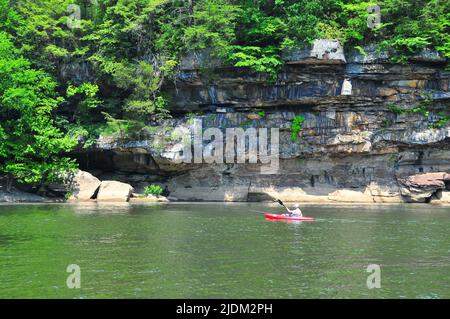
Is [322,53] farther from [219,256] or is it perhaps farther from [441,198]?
[219,256]

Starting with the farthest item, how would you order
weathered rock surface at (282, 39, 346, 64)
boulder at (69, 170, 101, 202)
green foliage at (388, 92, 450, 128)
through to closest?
1. green foliage at (388, 92, 450, 128)
2. boulder at (69, 170, 101, 202)
3. weathered rock surface at (282, 39, 346, 64)

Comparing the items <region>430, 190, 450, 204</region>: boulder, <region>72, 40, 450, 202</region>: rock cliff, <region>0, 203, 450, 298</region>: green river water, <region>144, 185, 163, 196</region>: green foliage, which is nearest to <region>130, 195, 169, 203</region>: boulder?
<region>144, 185, 163, 196</region>: green foliage

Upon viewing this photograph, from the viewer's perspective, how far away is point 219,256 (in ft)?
49.6

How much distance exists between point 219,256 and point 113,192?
2294 cm

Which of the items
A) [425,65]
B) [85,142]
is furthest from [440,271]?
[85,142]

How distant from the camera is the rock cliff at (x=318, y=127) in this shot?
3744cm

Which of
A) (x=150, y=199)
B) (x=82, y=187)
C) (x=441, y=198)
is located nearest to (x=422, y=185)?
(x=441, y=198)

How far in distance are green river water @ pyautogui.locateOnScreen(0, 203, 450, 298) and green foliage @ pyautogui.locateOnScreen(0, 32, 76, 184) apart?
10930 millimetres

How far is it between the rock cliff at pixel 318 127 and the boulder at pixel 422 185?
11cm

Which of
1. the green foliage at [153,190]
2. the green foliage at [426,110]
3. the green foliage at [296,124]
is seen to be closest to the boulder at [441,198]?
the green foliage at [426,110]

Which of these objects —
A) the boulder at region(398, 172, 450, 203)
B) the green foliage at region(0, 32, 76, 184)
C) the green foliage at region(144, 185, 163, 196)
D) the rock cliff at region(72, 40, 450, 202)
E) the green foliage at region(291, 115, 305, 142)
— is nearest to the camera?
the green foliage at region(0, 32, 76, 184)

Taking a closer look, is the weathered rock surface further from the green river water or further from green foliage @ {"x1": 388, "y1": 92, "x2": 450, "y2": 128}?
the green river water

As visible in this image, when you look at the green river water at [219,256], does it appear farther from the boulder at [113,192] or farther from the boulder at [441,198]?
the boulder at [441,198]

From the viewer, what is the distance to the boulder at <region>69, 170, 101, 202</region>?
36.4 m
